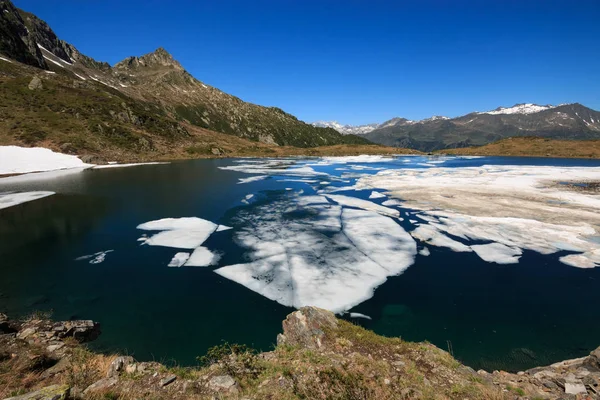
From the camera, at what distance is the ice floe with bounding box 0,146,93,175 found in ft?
192

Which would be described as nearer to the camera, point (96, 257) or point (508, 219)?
point (96, 257)

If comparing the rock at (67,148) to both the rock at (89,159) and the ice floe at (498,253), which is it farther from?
the ice floe at (498,253)

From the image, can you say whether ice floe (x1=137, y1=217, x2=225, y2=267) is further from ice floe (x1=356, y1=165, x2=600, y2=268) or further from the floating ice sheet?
ice floe (x1=356, y1=165, x2=600, y2=268)

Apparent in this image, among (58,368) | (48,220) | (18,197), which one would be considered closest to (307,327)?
(58,368)

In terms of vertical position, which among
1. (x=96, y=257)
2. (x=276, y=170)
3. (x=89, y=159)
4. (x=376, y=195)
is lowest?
(x=96, y=257)

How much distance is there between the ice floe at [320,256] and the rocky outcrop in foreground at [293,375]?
4.58m

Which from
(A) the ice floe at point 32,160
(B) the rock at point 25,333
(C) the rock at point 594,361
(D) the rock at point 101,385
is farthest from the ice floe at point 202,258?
(A) the ice floe at point 32,160

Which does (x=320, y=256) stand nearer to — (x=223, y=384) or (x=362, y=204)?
(x=223, y=384)

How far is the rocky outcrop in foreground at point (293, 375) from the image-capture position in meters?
6.80

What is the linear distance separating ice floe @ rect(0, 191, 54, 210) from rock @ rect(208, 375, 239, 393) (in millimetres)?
38569

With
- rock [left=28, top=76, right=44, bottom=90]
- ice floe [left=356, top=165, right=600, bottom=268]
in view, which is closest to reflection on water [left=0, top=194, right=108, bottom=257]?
ice floe [left=356, top=165, right=600, bottom=268]

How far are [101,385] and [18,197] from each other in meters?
42.8

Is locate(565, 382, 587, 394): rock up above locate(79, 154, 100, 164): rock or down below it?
below

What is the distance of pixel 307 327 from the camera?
10.1 meters
